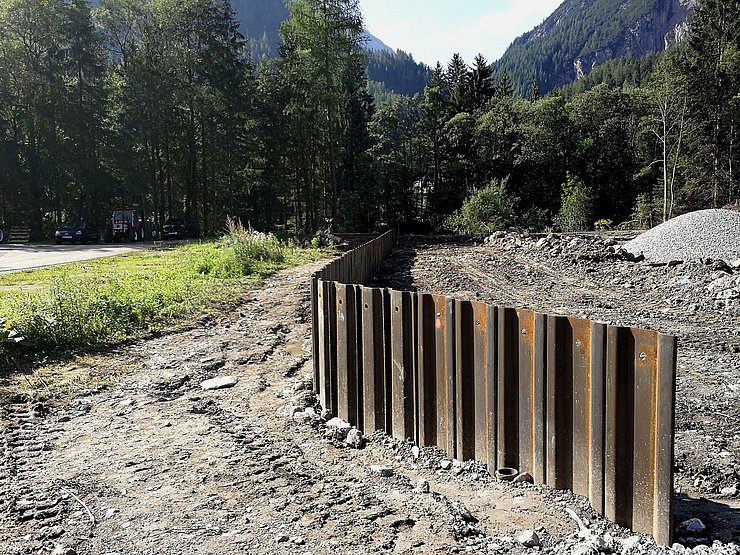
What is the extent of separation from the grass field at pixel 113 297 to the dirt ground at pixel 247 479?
795 millimetres

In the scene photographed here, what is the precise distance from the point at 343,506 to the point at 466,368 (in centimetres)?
113

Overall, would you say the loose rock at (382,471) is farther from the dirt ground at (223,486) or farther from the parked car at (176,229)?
the parked car at (176,229)

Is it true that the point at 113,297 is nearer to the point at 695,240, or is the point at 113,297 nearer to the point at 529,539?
the point at 529,539

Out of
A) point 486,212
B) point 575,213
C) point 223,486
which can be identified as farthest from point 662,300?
point 575,213

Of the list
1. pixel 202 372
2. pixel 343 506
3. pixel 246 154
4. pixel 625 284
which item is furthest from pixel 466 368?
pixel 246 154

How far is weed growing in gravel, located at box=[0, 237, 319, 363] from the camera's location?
729 centimetres

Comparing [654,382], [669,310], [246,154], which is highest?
[246,154]

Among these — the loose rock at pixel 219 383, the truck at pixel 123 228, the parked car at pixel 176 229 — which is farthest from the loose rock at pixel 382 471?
the truck at pixel 123 228

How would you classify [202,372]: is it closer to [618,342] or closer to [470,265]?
[618,342]

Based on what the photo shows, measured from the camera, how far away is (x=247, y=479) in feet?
12.6

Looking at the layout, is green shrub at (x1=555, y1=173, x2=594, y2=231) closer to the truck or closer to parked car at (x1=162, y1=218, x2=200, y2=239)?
parked car at (x1=162, y1=218, x2=200, y2=239)

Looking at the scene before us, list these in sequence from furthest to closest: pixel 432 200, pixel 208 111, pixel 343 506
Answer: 1. pixel 432 200
2. pixel 208 111
3. pixel 343 506

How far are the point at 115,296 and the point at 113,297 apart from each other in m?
0.19

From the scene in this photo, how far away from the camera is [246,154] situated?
4103 centimetres
